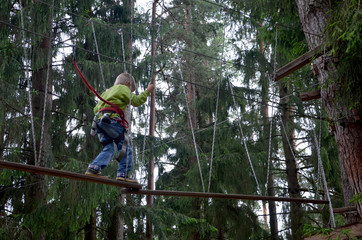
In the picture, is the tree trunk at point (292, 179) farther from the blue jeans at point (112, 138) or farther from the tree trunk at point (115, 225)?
the blue jeans at point (112, 138)

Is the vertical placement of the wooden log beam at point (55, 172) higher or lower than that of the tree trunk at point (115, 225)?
higher

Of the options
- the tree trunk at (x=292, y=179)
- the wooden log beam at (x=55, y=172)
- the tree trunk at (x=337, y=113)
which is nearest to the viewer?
the wooden log beam at (x=55, y=172)

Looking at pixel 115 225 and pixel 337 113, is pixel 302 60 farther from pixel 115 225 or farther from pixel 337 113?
pixel 115 225

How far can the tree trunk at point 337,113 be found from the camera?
4691 millimetres

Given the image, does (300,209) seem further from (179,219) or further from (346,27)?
(346,27)

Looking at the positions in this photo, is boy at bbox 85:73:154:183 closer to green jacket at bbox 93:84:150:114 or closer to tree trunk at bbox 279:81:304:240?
green jacket at bbox 93:84:150:114

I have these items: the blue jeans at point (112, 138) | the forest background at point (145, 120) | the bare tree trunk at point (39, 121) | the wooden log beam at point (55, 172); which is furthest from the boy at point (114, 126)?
the bare tree trunk at point (39, 121)

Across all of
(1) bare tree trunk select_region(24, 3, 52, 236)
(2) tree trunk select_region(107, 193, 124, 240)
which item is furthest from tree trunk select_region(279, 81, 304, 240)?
(1) bare tree trunk select_region(24, 3, 52, 236)

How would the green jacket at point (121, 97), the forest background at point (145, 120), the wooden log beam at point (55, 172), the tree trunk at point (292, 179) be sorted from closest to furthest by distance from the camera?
1. the wooden log beam at point (55, 172)
2. the green jacket at point (121, 97)
3. the forest background at point (145, 120)
4. the tree trunk at point (292, 179)

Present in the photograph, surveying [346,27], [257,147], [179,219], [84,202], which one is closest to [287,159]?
[257,147]

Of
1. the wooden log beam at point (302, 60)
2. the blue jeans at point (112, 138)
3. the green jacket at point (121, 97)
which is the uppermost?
the wooden log beam at point (302, 60)

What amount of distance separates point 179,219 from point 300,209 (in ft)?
8.56

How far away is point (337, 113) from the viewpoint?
193 inches

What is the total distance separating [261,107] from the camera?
399 inches
